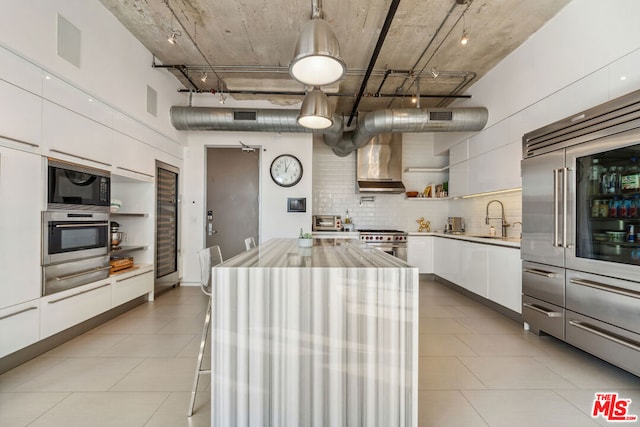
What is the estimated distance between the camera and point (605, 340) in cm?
227

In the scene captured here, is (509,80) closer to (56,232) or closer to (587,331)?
(587,331)

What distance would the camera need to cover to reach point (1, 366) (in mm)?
2209

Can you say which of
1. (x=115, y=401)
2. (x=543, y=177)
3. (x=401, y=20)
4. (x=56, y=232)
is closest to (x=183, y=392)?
(x=115, y=401)

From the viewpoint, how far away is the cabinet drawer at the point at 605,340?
6.85 ft

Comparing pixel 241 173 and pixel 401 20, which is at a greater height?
pixel 401 20

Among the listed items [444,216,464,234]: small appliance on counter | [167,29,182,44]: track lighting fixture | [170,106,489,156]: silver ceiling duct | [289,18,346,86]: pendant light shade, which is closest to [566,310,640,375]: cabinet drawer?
[289,18,346,86]: pendant light shade

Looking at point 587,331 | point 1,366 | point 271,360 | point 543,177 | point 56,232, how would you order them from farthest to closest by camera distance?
1. point 543,177
2. point 56,232
3. point 587,331
4. point 1,366
5. point 271,360

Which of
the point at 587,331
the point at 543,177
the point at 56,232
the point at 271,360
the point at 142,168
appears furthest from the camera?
the point at 142,168

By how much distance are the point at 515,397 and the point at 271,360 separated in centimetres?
164

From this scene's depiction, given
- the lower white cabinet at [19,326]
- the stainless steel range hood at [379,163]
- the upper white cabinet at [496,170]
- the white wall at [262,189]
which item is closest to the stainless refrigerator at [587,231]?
the upper white cabinet at [496,170]

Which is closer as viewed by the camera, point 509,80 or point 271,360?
A: point 271,360

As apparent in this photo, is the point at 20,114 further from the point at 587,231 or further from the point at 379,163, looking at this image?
the point at 379,163

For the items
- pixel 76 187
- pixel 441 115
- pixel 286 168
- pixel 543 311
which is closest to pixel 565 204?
pixel 543 311

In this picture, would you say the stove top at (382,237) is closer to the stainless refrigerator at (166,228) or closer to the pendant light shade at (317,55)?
the stainless refrigerator at (166,228)
